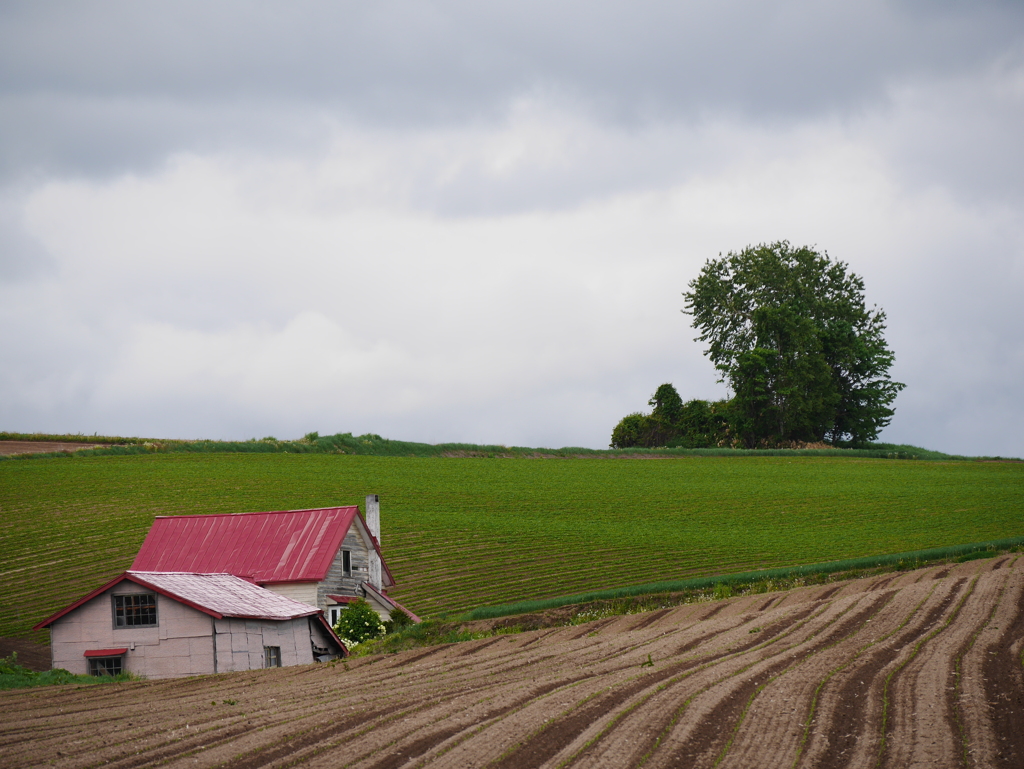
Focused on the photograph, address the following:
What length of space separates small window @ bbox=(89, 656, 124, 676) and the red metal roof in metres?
6.82

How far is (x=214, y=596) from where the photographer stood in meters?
28.1

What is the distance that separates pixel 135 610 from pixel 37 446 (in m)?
44.7

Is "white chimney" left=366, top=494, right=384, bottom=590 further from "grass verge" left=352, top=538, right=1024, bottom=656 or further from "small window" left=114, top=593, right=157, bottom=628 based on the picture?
"small window" left=114, top=593, right=157, bottom=628

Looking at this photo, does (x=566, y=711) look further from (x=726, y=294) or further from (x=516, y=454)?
(x=726, y=294)

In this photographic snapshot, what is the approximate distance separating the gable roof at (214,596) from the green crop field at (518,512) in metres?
5.16

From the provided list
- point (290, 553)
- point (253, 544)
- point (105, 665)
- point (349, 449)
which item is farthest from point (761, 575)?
point (349, 449)

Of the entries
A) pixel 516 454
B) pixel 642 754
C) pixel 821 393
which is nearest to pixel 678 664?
pixel 642 754

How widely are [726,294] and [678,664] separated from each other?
71.4 metres

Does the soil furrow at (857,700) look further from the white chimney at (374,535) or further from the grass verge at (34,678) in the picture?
the white chimney at (374,535)

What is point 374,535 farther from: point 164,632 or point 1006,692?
point 1006,692

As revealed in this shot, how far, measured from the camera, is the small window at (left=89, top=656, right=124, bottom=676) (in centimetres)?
2695

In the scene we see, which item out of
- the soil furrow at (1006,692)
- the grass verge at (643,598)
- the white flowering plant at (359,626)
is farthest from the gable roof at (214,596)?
the soil furrow at (1006,692)

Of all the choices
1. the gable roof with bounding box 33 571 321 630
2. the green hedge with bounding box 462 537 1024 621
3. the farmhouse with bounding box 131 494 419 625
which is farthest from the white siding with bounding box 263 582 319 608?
the green hedge with bounding box 462 537 1024 621

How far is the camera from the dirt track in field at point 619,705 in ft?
41.9
